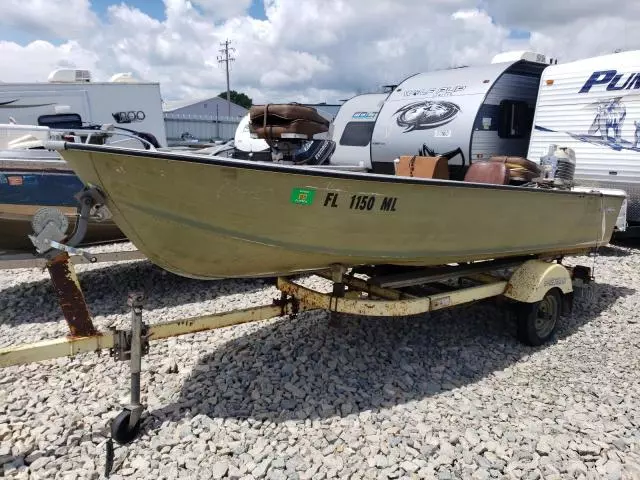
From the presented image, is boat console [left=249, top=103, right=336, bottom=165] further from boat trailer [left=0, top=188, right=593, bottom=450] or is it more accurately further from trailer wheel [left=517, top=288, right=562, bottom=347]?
trailer wheel [left=517, top=288, right=562, bottom=347]

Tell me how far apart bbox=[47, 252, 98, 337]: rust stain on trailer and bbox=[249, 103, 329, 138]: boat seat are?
190 centimetres

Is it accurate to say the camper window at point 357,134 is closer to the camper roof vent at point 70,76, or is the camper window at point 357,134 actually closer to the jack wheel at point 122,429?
the camper roof vent at point 70,76

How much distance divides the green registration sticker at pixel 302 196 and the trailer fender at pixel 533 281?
81.8 inches

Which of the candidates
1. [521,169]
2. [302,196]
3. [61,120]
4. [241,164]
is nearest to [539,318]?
[521,169]

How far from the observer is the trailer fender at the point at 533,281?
4367mm

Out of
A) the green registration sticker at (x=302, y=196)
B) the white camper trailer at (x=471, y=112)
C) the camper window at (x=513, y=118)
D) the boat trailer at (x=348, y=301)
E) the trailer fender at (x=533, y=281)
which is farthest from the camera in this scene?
the camper window at (x=513, y=118)

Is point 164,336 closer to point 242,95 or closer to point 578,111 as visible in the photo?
point 578,111

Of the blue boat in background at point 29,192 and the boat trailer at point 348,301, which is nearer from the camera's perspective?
the boat trailer at point 348,301

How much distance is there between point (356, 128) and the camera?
38.5 feet

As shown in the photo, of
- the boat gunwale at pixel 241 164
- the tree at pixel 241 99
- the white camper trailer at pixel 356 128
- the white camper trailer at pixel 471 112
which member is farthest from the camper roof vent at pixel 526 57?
the tree at pixel 241 99

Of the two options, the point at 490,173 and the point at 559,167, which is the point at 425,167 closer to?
the point at 490,173

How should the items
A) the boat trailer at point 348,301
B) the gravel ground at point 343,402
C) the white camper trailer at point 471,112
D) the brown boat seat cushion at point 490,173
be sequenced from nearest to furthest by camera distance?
the gravel ground at point 343,402, the boat trailer at point 348,301, the brown boat seat cushion at point 490,173, the white camper trailer at point 471,112

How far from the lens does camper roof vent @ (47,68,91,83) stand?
30.9ft

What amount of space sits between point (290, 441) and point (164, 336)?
981 mm
